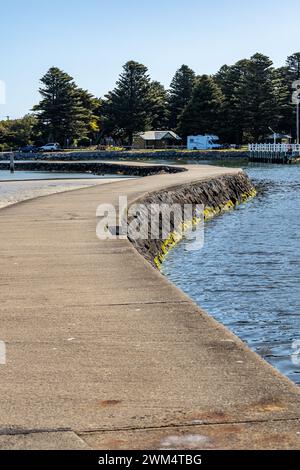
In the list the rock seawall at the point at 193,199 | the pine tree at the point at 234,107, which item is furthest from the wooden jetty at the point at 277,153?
the rock seawall at the point at 193,199

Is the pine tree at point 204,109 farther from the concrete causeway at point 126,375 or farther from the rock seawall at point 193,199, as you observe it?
the concrete causeway at point 126,375

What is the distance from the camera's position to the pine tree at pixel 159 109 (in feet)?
352

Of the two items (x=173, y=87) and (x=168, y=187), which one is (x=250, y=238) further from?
(x=173, y=87)

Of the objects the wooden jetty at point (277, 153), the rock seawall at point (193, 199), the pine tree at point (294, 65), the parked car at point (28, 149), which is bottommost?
the rock seawall at point (193, 199)

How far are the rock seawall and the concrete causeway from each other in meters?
6.48

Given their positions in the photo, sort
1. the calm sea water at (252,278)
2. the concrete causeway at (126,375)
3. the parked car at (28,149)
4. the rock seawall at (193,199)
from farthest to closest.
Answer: the parked car at (28,149)
the rock seawall at (193,199)
the calm sea water at (252,278)
the concrete causeway at (126,375)

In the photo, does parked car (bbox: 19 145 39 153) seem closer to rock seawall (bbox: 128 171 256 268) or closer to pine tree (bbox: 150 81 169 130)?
pine tree (bbox: 150 81 169 130)

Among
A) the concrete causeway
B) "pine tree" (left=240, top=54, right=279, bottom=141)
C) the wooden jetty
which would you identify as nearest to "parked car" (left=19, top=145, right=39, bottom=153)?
"pine tree" (left=240, top=54, right=279, bottom=141)

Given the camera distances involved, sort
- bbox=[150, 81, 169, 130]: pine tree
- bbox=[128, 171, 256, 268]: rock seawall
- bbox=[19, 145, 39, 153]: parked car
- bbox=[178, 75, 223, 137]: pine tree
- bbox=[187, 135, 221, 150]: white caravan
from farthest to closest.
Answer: bbox=[19, 145, 39, 153]: parked car < bbox=[150, 81, 169, 130]: pine tree < bbox=[187, 135, 221, 150]: white caravan < bbox=[178, 75, 223, 137]: pine tree < bbox=[128, 171, 256, 268]: rock seawall

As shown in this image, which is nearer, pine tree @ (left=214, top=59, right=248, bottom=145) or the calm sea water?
the calm sea water

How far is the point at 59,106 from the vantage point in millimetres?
107625

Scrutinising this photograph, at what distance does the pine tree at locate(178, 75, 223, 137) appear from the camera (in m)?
99.2

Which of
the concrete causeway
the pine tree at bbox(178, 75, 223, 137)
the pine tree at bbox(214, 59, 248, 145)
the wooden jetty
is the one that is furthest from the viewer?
the pine tree at bbox(178, 75, 223, 137)

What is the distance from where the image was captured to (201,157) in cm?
9444
